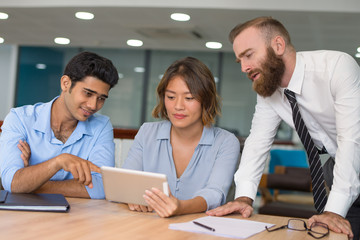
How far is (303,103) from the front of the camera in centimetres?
204

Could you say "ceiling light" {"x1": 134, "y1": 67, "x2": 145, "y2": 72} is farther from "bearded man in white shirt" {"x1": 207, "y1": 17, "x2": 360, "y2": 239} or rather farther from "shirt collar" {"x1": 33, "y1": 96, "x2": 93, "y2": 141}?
"bearded man in white shirt" {"x1": 207, "y1": 17, "x2": 360, "y2": 239}

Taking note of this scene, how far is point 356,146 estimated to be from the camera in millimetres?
1795

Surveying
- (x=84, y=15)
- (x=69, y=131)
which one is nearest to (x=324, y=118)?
(x=69, y=131)

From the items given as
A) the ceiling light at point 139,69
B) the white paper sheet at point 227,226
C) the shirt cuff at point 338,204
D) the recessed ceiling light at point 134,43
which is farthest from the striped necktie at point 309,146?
the ceiling light at point 139,69

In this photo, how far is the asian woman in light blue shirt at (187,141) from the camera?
2090 millimetres

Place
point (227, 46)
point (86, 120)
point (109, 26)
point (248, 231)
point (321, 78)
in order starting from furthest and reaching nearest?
point (227, 46)
point (109, 26)
point (86, 120)
point (321, 78)
point (248, 231)

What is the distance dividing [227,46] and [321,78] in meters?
6.18

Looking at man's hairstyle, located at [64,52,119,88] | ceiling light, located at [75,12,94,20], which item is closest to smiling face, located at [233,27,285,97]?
man's hairstyle, located at [64,52,119,88]

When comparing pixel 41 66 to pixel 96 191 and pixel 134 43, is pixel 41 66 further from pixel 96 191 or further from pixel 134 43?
pixel 96 191

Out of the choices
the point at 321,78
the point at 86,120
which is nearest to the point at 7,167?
the point at 86,120

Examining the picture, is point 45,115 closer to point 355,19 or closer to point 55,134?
point 55,134

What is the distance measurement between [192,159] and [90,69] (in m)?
0.67

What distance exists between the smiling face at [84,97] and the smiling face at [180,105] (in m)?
0.35

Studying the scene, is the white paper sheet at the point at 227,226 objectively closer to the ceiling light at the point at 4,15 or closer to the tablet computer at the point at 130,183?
the tablet computer at the point at 130,183
